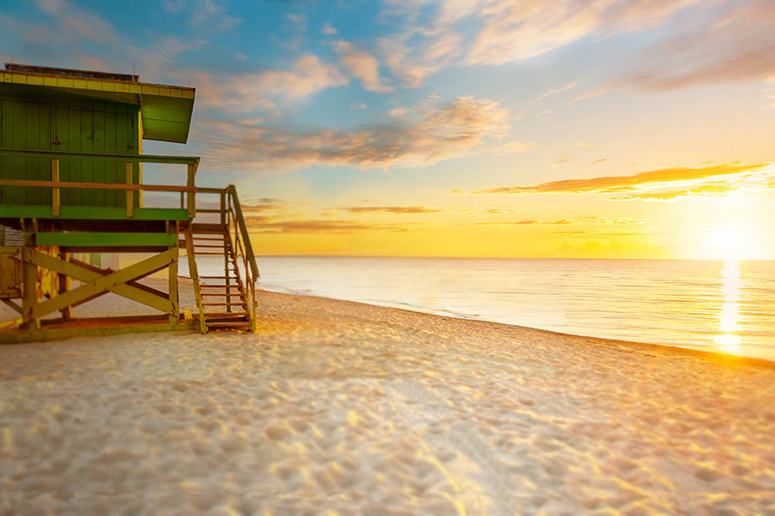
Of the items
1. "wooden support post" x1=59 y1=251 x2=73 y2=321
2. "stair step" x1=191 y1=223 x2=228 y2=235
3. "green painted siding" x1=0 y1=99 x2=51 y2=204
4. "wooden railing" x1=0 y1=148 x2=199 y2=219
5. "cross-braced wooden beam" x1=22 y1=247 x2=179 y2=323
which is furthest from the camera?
"stair step" x1=191 y1=223 x2=228 y2=235

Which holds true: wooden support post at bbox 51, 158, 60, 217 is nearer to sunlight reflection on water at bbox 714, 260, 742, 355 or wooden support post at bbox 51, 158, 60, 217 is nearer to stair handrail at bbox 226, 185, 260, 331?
stair handrail at bbox 226, 185, 260, 331

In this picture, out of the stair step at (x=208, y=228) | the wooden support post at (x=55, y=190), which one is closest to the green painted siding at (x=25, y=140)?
the wooden support post at (x=55, y=190)

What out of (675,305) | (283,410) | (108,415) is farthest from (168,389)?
(675,305)

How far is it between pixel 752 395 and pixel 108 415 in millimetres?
9131

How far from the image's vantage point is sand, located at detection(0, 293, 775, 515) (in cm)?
384

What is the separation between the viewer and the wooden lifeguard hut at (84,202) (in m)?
9.22

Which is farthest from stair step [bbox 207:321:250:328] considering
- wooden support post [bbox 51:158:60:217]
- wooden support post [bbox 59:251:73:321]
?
wooden support post [bbox 59:251:73:321]

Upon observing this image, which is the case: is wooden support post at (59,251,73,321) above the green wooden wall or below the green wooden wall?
Result: below

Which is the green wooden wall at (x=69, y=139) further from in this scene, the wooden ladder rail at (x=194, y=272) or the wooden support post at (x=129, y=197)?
the wooden ladder rail at (x=194, y=272)

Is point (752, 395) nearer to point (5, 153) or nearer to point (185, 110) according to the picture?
point (185, 110)

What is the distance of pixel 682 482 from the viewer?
4.29 meters

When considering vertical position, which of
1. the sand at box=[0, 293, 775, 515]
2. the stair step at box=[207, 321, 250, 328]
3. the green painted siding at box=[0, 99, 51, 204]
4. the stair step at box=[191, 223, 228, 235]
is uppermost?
the green painted siding at box=[0, 99, 51, 204]

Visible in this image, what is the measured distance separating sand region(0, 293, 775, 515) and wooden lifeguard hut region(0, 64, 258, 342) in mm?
1540

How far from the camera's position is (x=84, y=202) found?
33.9 ft
